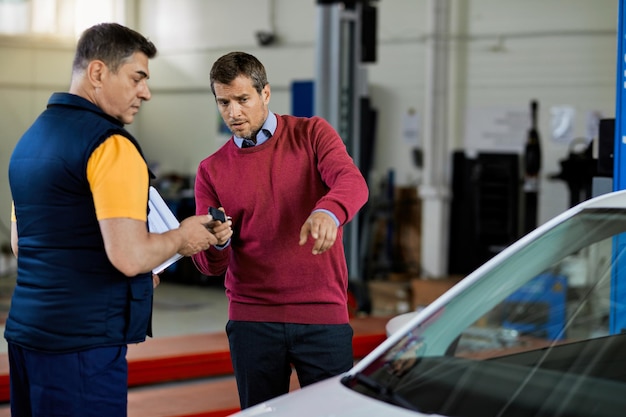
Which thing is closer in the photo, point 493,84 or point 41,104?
point 493,84

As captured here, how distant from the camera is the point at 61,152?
6.91 ft

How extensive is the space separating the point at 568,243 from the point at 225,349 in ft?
10.0

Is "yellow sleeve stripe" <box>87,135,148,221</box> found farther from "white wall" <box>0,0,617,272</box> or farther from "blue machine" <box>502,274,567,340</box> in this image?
"white wall" <box>0,0,617,272</box>

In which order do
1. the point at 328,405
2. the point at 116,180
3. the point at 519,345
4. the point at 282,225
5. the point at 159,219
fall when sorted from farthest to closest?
the point at 282,225, the point at 159,219, the point at 519,345, the point at 116,180, the point at 328,405

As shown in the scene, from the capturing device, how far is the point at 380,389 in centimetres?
200

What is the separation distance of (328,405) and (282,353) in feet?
2.24

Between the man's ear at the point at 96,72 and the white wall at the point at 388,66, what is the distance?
25.0 feet

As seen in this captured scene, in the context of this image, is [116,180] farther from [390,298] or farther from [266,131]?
[390,298]

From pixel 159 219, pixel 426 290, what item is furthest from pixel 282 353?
pixel 426 290

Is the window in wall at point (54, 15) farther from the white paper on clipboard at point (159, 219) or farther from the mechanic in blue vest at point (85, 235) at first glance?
the mechanic in blue vest at point (85, 235)

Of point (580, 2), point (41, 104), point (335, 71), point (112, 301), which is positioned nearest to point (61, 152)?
point (112, 301)

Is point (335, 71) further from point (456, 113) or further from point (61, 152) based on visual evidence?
point (61, 152)

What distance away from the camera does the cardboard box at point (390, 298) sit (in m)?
8.63

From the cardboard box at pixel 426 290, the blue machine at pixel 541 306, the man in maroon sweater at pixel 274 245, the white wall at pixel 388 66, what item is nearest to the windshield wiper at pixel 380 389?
the blue machine at pixel 541 306
